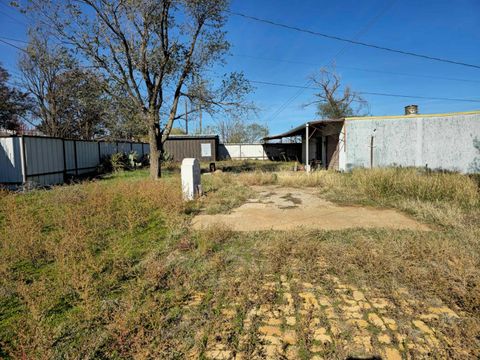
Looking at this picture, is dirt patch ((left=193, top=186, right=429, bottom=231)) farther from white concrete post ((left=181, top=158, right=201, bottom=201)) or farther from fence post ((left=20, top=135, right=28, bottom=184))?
fence post ((left=20, top=135, right=28, bottom=184))

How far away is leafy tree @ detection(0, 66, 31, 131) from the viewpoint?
22.6 metres

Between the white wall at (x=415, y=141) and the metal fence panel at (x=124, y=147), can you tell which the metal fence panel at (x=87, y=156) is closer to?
the metal fence panel at (x=124, y=147)

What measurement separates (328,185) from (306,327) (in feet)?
25.0

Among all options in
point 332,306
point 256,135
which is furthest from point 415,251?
point 256,135

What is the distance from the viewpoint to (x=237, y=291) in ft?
8.64

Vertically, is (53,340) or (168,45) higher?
(168,45)

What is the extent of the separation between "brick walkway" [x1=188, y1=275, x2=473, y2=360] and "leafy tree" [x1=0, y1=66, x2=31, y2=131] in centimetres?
2899

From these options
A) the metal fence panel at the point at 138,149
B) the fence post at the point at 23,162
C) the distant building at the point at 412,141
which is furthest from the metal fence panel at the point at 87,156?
the distant building at the point at 412,141

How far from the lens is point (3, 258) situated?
3510 millimetres

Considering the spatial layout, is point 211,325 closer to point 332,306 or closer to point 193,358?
point 193,358

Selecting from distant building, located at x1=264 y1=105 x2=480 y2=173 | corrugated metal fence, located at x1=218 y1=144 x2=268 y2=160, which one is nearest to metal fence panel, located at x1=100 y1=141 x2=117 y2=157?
distant building, located at x1=264 y1=105 x2=480 y2=173

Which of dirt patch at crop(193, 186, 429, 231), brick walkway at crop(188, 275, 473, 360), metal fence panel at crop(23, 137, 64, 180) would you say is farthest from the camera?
metal fence panel at crop(23, 137, 64, 180)

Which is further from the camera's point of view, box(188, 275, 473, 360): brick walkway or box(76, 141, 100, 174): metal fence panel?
box(76, 141, 100, 174): metal fence panel

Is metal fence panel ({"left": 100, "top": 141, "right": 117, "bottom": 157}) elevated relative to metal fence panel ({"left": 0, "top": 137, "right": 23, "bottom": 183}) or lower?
elevated
